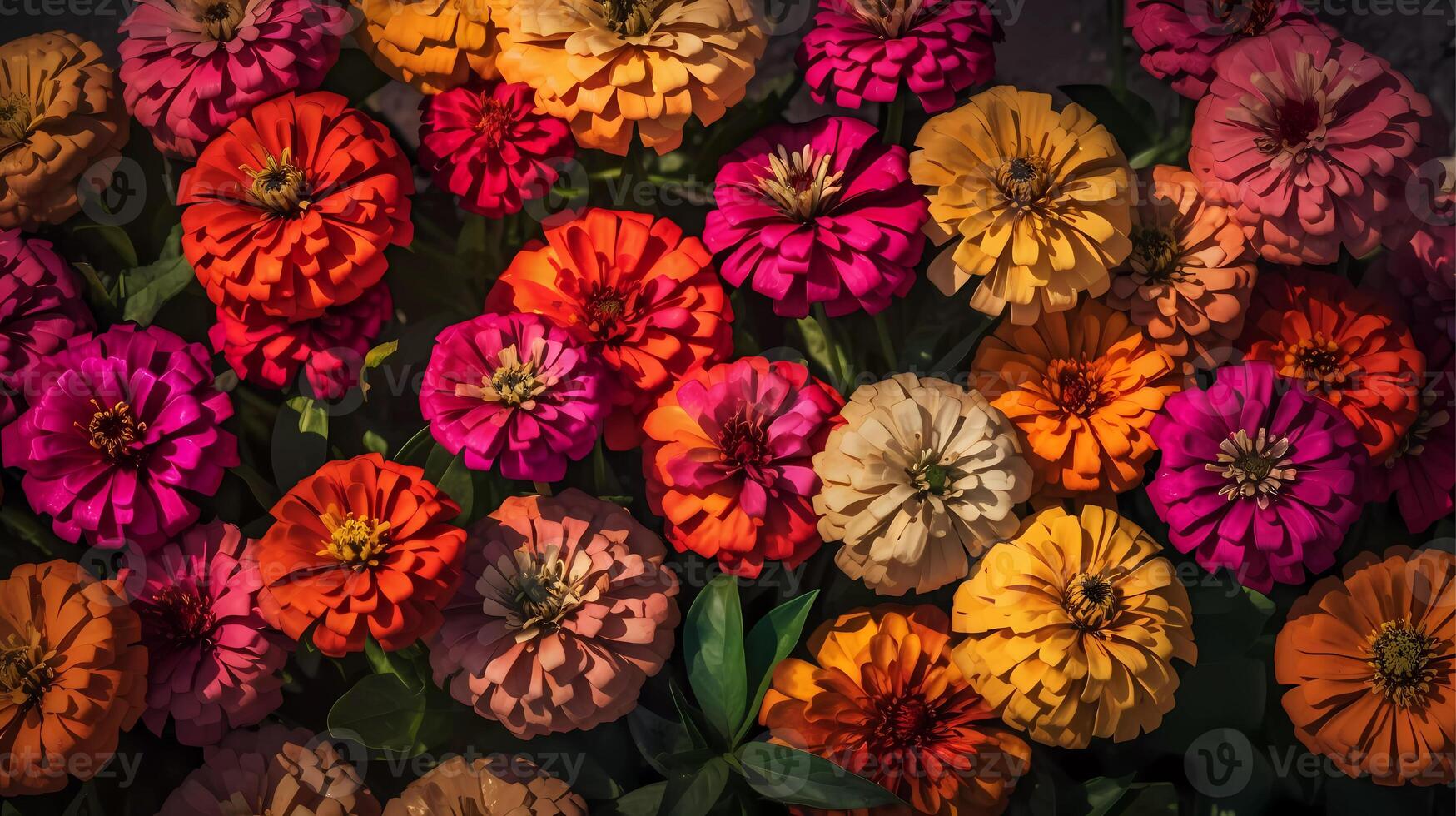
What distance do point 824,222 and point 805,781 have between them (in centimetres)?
44

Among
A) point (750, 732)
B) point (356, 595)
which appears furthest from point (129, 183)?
point (750, 732)

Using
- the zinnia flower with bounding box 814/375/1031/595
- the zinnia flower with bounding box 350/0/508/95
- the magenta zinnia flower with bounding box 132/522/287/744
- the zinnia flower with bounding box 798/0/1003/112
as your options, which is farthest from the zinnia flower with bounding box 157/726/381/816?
the zinnia flower with bounding box 798/0/1003/112

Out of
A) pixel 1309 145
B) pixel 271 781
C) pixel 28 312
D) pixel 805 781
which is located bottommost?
pixel 271 781

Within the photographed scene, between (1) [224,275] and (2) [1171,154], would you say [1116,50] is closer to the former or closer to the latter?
(2) [1171,154]

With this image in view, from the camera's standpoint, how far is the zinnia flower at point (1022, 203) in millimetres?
838

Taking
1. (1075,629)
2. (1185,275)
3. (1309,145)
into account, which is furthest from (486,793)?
(1309,145)

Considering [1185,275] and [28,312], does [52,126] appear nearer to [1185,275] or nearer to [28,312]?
[28,312]

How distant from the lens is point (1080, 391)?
0.86 metres

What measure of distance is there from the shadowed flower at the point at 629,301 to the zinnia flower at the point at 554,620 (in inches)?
3.5

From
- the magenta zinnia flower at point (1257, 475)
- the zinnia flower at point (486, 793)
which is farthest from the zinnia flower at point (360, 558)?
the magenta zinnia flower at point (1257, 475)

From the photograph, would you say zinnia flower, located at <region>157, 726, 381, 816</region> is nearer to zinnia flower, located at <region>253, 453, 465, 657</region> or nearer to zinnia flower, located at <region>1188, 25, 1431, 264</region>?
zinnia flower, located at <region>253, 453, 465, 657</region>

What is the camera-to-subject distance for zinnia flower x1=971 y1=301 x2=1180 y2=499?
85cm

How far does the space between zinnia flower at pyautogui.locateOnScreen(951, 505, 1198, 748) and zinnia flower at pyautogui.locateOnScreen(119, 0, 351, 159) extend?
67cm

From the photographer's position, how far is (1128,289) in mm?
870
